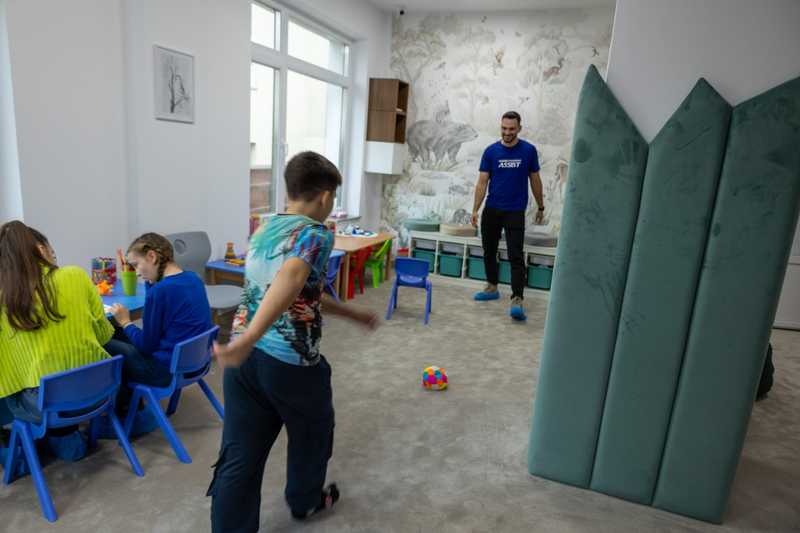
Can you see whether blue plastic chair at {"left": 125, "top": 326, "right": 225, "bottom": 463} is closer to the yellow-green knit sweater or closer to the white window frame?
the yellow-green knit sweater

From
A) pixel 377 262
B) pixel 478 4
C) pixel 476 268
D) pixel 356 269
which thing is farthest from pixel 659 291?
pixel 478 4

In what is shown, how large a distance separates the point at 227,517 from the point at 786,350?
504cm

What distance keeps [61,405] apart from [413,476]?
151 centimetres

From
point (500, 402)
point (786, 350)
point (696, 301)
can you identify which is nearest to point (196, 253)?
point (500, 402)

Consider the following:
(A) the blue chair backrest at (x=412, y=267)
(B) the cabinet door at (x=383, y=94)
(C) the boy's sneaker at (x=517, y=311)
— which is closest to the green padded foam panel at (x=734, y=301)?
(C) the boy's sneaker at (x=517, y=311)

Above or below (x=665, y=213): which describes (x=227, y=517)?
below

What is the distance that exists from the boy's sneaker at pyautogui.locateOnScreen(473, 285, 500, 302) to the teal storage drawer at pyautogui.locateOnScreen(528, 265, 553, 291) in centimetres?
54

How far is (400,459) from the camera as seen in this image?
8.69 feet

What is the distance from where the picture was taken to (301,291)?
1685 millimetres

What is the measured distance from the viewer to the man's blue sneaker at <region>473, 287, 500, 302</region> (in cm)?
578

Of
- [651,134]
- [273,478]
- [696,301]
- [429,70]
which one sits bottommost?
[273,478]

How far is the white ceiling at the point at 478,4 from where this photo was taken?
5.95m

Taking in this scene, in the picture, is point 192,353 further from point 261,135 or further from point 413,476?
point 261,135

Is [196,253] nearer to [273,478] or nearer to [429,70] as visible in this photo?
[273,478]
